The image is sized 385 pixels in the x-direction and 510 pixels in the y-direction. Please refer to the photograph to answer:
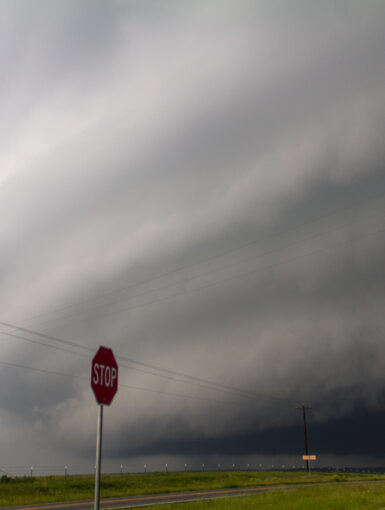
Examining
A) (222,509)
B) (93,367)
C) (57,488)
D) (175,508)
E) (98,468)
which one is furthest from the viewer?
(57,488)

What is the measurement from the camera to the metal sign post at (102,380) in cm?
849

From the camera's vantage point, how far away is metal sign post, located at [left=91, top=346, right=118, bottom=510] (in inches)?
334

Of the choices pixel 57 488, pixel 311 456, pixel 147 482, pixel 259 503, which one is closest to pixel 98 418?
pixel 259 503

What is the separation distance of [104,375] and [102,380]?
0.11m

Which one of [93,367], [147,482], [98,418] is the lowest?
[147,482]

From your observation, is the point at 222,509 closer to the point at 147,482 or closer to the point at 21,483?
the point at 21,483

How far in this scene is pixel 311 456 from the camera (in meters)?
86.4

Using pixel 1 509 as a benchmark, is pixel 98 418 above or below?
above

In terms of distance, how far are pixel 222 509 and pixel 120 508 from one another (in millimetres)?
6032

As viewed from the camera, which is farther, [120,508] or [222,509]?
[120,508]

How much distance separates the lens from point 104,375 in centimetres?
879

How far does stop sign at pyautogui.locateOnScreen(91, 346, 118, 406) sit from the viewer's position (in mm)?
8570

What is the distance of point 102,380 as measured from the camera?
8711 millimetres

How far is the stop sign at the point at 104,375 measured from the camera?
857 cm
